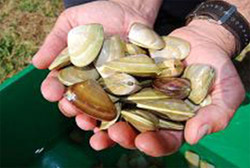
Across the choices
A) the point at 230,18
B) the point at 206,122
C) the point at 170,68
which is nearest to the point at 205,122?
the point at 206,122

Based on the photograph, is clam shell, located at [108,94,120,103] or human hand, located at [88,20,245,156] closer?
human hand, located at [88,20,245,156]

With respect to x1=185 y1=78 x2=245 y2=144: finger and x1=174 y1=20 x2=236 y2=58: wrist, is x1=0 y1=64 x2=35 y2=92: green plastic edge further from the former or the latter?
x1=185 y1=78 x2=245 y2=144: finger

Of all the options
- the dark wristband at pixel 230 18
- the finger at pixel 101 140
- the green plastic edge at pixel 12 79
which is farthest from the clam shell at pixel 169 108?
the green plastic edge at pixel 12 79

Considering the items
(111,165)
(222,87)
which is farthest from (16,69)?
(222,87)

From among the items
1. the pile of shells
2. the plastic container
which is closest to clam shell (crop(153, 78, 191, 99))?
the pile of shells

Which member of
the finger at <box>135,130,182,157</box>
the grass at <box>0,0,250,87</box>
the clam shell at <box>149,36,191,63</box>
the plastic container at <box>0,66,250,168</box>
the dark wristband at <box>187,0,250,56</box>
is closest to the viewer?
the finger at <box>135,130,182,157</box>

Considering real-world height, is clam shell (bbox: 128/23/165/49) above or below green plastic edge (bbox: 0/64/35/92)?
above

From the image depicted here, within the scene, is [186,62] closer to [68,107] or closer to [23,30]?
[68,107]

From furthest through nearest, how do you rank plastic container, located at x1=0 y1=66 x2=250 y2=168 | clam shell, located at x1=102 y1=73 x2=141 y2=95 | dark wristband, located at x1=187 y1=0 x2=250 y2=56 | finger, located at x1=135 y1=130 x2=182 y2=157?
plastic container, located at x1=0 y1=66 x2=250 y2=168 < dark wristband, located at x1=187 y1=0 x2=250 y2=56 < clam shell, located at x1=102 y1=73 x2=141 y2=95 < finger, located at x1=135 y1=130 x2=182 y2=157
